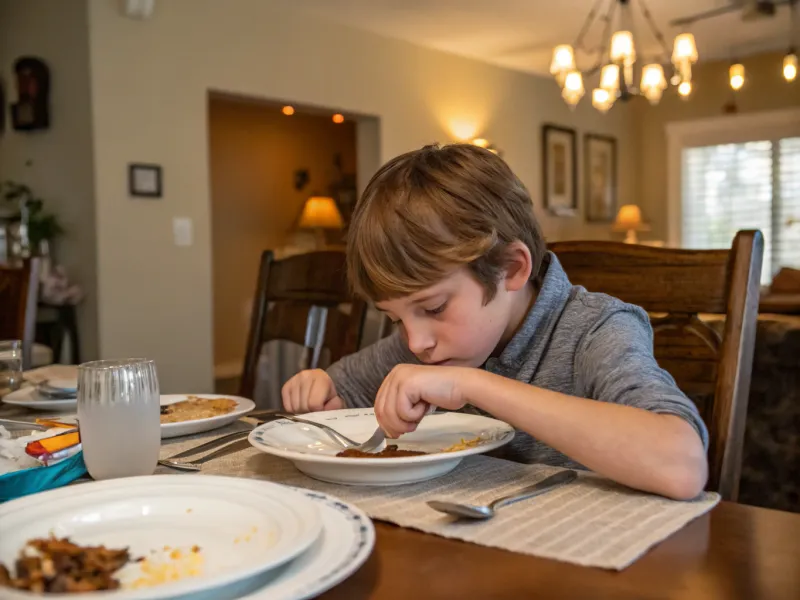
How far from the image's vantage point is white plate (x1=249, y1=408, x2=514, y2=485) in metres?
0.74

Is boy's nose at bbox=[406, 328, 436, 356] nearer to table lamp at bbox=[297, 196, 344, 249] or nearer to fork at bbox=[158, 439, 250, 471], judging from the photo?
fork at bbox=[158, 439, 250, 471]

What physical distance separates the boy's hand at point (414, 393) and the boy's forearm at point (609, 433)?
0.05 feet

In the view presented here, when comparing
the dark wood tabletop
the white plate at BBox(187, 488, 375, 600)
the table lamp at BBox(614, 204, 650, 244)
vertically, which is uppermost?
the table lamp at BBox(614, 204, 650, 244)

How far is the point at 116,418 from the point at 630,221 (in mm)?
6669

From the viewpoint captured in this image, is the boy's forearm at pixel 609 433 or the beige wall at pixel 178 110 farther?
the beige wall at pixel 178 110

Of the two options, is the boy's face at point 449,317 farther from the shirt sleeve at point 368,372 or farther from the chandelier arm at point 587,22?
the chandelier arm at point 587,22

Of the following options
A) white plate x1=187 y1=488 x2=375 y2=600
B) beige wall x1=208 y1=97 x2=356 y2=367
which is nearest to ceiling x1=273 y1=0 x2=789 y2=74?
beige wall x1=208 y1=97 x2=356 y2=367

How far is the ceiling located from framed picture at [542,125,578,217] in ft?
2.15

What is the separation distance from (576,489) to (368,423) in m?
0.35

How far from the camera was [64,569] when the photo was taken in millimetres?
488

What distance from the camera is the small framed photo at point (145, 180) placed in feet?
12.5

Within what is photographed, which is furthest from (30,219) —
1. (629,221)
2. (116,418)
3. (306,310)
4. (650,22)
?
(629,221)

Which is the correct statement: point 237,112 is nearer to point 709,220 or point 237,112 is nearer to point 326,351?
point 709,220

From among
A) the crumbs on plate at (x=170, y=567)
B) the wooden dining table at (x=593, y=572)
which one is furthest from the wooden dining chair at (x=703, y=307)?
the crumbs on plate at (x=170, y=567)
